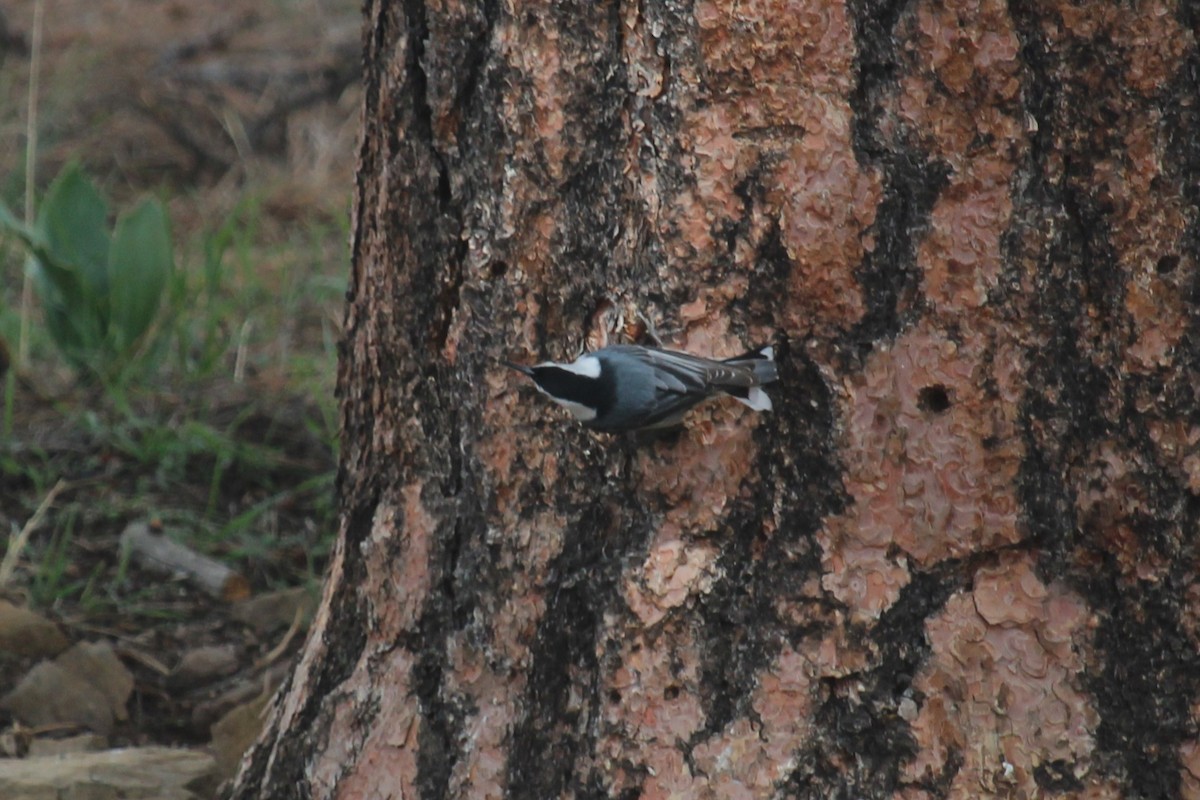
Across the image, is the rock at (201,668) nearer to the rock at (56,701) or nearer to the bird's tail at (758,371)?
the rock at (56,701)

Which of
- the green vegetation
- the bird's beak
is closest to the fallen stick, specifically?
the green vegetation

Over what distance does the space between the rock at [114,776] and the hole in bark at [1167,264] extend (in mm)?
1708

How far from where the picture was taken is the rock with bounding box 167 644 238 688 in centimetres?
290

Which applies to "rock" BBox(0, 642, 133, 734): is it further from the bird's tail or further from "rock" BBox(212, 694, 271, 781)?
the bird's tail

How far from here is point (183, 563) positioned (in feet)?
10.4

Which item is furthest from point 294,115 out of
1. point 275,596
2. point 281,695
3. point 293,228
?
point 281,695

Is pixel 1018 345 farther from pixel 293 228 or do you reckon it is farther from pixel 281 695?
pixel 293 228

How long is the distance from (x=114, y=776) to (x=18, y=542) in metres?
0.75

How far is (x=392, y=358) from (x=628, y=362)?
415 mm

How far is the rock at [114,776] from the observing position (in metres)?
2.33

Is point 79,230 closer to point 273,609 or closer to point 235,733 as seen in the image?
point 273,609

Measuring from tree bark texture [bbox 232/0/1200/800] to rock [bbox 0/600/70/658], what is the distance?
138 centimetres

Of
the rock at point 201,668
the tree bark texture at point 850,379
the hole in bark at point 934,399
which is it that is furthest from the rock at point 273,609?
the hole in bark at point 934,399

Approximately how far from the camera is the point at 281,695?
7.42ft
